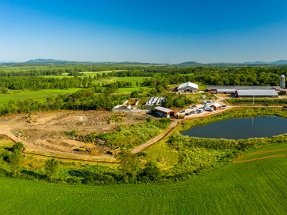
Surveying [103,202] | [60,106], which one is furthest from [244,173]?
[60,106]

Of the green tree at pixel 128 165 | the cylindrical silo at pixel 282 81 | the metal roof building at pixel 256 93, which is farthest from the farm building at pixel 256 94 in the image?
the green tree at pixel 128 165

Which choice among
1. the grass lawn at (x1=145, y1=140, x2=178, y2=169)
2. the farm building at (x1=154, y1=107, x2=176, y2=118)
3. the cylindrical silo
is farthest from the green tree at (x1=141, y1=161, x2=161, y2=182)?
the cylindrical silo

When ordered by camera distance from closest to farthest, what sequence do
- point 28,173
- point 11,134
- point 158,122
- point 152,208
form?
1. point 152,208
2. point 28,173
3. point 11,134
4. point 158,122

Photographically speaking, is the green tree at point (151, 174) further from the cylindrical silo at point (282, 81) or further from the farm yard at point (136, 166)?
the cylindrical silo at point (282, 81)

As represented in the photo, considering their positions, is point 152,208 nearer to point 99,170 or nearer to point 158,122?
point 99,170

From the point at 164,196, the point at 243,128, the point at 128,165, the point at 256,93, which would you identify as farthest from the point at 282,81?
the point at 164,196

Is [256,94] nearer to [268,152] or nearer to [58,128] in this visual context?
[268,152]

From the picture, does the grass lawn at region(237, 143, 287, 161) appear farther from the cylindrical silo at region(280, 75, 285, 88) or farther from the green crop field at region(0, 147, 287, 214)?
the cylindrical silo at region(280, 75, 285, 88)
